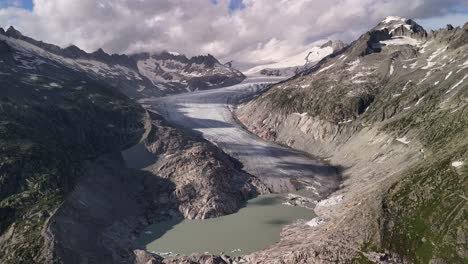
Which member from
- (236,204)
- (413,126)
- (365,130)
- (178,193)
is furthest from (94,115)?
(413,126)

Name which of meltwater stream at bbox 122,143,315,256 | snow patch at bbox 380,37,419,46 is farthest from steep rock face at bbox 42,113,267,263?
snow patch at bbox 380,37,419,46

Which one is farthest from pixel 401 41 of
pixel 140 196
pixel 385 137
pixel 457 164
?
pixel 140 196

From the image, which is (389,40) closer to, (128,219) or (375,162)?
(375,162)

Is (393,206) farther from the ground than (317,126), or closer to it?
closer to it

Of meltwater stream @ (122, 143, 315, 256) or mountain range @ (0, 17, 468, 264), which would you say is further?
meltwater stream @ (122, 143, 315, 256)

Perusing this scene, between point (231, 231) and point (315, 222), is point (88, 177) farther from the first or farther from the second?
point (315, 222)

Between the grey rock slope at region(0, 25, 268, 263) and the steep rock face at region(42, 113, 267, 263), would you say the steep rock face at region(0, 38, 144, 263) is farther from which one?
the steep rock face at region(42, 113, 267, 263)

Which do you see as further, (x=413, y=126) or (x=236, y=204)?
(x=413, y=126)
